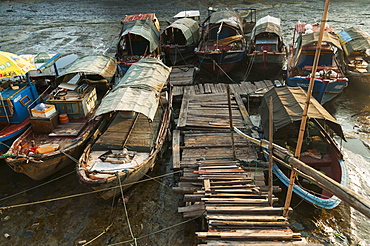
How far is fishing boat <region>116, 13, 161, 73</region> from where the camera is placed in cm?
1908

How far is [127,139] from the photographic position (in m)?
10.7

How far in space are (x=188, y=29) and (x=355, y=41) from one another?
11.5 metres

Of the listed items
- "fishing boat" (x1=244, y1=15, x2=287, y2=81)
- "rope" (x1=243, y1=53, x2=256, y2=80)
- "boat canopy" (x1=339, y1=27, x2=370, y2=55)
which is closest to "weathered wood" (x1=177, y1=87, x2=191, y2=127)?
"rope" (x1=243, y1=53, x2=256, y2=80)

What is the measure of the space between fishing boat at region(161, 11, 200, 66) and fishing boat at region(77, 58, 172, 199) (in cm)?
865

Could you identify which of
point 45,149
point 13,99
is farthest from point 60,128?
point 13,99

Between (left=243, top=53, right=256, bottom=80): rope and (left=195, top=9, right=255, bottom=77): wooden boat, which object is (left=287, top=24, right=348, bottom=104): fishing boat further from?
(left=195, top=9, right=255, bottom=77): wooden boat

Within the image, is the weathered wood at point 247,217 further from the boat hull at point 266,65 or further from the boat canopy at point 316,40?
the boat hull at point 266,65

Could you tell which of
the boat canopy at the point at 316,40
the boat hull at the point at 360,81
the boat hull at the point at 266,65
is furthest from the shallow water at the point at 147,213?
the boat hull at the point at 266,65

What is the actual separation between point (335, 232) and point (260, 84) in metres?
10.6

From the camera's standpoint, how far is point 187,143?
11.8 m

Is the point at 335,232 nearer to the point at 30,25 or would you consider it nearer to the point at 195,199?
the point at 195,199

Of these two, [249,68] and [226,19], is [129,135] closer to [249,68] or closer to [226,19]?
[249,68]

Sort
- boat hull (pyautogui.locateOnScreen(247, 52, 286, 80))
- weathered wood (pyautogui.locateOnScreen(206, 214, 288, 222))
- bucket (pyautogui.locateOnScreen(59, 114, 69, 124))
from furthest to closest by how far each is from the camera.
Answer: boat hull (pyautogui.locateOnScreen(247, 52, 286, 80)) → bucket (pyautogui.locateOnScreen(59, 114, 69, 124)) → weathered wood (pyautogui.locateOnScreen(206, 214, 288, 222))

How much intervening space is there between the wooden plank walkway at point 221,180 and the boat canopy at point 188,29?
7152 millimetres
